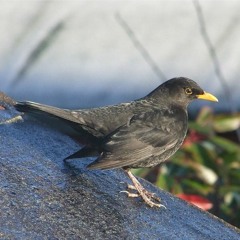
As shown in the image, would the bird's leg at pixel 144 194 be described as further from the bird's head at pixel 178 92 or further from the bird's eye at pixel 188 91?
the bird's eye at pixel 188 91

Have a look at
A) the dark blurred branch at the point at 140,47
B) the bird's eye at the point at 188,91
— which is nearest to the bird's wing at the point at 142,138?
the bird's eye at the point at 188,91

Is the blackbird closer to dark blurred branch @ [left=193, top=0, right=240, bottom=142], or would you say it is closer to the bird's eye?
the bird's eye

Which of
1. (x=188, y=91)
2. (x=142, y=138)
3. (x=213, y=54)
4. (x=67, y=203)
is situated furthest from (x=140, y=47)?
(x=67, y=203)

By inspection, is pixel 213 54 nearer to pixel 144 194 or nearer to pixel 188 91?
pixel 188 91

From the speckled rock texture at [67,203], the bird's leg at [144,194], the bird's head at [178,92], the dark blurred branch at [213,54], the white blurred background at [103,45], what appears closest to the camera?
the speckled rock texture at [67,203]

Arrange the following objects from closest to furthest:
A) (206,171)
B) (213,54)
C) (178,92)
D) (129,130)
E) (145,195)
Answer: (145,195), (129,130), (178,92), (206,171), (213,54)

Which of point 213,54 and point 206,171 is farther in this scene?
point 213,54

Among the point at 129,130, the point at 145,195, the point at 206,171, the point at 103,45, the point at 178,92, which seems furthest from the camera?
the point at 103,45

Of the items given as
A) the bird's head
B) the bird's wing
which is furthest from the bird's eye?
the bird's wing
